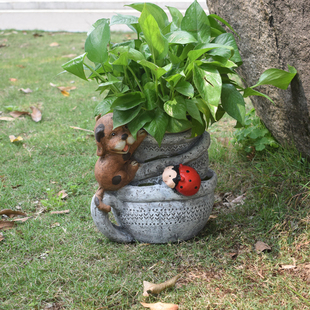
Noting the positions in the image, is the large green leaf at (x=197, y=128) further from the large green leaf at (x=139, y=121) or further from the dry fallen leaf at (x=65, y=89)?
the dry fallen leaf at (x=65, y=89)

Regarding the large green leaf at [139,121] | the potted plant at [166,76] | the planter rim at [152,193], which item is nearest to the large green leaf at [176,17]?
the potted plant at [166,76]

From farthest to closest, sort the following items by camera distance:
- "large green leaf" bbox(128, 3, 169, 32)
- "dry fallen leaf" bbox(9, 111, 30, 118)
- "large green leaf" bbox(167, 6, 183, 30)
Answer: "dry fallen leaf" bbox(9, 111, 30, 118) → "large green leaf" bbox(167, 6, 183, 30) → "large green leaf" bbox(128, 3, 169, 32)

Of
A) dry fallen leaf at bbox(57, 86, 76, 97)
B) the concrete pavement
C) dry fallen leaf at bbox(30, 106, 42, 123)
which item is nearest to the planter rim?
dry fallen leaf at bbox(30, 106, 42, 123)

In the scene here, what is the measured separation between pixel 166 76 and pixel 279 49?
67 centimetres

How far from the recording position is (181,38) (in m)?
1.71

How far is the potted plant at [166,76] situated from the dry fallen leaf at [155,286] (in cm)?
31

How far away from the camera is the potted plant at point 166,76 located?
5.54 ft

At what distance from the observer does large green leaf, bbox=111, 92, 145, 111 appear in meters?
1.80

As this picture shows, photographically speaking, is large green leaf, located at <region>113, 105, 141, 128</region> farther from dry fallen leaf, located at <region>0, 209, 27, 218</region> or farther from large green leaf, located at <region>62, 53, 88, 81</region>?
dry fallen leaf, located at <region>0, 209, 27, 218</region>

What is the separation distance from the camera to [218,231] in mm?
2150

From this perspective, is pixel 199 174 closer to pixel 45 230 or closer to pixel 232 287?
pixel 232 287

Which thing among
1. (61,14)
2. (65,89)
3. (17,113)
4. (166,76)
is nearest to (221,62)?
(166,76)

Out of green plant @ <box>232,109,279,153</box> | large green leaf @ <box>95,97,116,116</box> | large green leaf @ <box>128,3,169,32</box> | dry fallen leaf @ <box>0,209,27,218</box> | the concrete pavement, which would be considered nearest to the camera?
large green leaf @ <box>128,3,169,32</box>

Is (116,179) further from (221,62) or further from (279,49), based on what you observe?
(279,49)
